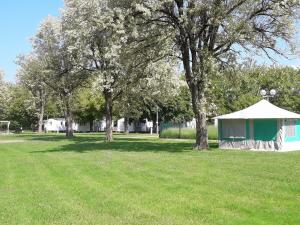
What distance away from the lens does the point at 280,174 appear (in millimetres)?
14844

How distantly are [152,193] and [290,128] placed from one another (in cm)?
1842

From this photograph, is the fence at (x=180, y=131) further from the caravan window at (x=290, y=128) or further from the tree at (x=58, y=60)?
the caravan window at (x=290, y=128)

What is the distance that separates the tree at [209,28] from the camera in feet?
80.4

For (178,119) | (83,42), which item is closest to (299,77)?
(178,119)

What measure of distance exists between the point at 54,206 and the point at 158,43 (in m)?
17.6

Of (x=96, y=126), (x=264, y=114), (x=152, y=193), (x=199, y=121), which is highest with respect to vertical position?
Result: (x=96, y=126)

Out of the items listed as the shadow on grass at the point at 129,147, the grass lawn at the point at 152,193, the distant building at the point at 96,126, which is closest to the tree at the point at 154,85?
the shadow on grass at the point at 129,147

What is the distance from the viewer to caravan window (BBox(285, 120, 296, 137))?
27.8m

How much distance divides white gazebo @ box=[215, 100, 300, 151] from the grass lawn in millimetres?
Answer: 8940

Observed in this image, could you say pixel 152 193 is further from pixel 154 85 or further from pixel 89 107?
pixel 89 107

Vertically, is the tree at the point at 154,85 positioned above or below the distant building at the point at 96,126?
above

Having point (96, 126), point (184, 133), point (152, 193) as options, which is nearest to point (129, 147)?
point (184, 133)

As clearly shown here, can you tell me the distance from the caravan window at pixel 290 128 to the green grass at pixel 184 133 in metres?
13.5

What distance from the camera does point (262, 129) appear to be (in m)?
27.9
